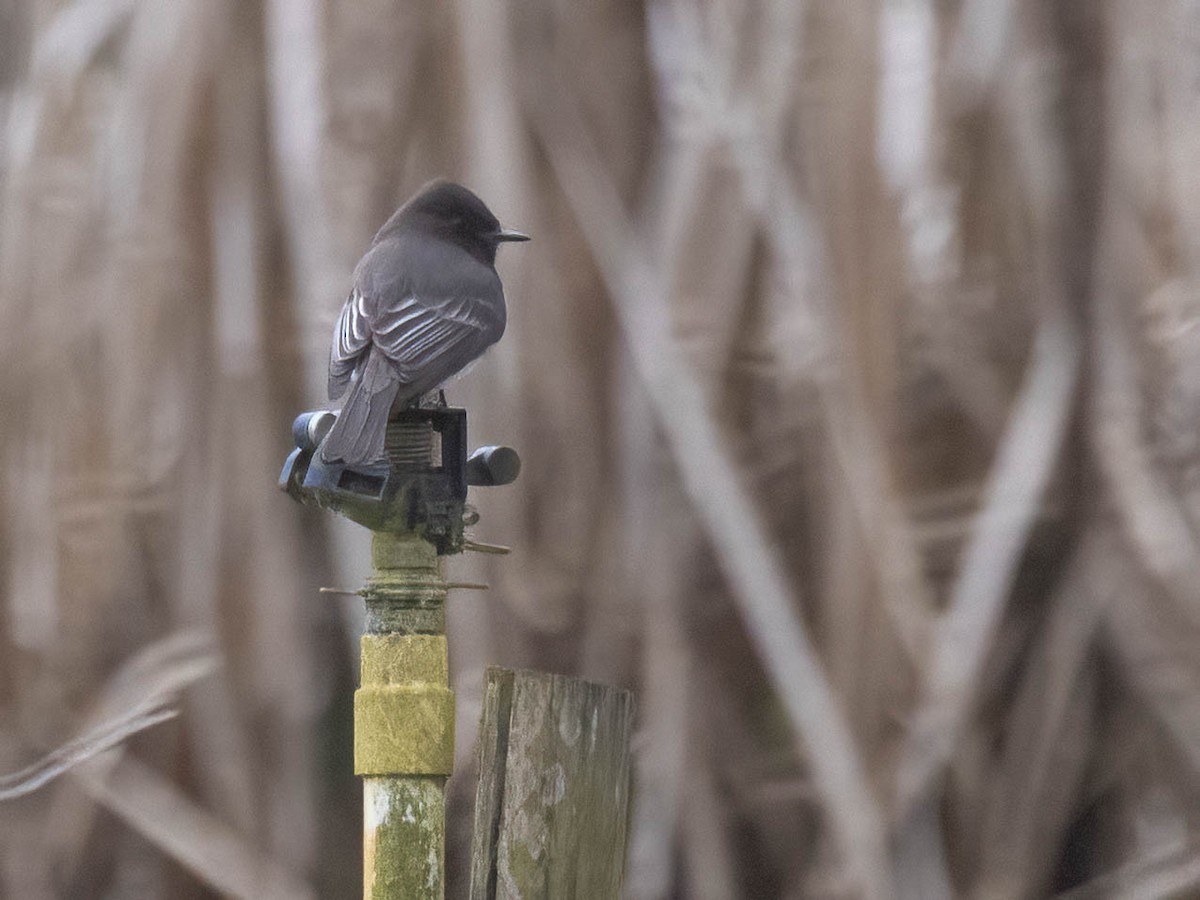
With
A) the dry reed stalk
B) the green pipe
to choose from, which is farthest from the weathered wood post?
the dry reed stalk

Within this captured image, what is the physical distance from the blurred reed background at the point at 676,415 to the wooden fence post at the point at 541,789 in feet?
7.29

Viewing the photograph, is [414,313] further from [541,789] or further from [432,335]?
[541,789]

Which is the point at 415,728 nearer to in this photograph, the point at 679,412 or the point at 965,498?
the point at 679,412

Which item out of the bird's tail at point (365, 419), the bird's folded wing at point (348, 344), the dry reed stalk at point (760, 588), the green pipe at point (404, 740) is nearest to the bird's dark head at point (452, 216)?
the bird's folded wing at point (348, 344)

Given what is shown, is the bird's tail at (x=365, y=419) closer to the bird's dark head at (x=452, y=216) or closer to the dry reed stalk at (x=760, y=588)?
the bird's dark head at (x=452, y=216)

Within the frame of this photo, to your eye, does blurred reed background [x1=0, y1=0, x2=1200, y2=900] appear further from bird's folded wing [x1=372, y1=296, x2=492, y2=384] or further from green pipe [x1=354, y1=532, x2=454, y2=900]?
green pipe [x1=354, y1=532, x2=454, y2=900]

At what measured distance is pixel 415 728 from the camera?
7.98 feet

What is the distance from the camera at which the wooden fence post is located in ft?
7.75

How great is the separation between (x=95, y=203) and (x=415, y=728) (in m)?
2.89

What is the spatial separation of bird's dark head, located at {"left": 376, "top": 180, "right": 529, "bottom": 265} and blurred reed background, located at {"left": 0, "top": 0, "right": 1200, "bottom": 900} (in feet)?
3.38

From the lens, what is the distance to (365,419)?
2.75 m

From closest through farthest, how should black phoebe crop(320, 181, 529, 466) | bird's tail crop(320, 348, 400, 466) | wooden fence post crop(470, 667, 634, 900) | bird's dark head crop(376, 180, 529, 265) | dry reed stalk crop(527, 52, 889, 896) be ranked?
wooden fence post crop(470, 667, 634, 900)
bird's tail crop(320, 348, 400, 466)
black phoebe crop(320, 181, 529, 466)
bird's dark head crop(376, 180, 529, 265)
dry reed stalk crop(527, 52, 889, 896)

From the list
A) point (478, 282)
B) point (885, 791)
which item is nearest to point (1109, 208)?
point (885, 791)

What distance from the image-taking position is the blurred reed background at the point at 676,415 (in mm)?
4695
